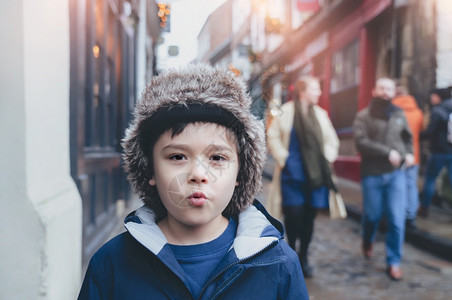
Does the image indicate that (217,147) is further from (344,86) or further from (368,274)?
(344,86)

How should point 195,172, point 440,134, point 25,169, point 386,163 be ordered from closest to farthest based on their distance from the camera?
point 195,172 → point 25,169 → point 386,163 → point 440,134

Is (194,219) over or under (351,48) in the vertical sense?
under

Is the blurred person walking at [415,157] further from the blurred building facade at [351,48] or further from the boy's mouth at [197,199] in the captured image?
the boy's mouth at [197,199]

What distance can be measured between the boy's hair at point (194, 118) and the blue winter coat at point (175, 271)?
17 cm

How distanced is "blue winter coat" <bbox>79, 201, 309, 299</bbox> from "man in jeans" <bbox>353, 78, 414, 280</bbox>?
3268mm

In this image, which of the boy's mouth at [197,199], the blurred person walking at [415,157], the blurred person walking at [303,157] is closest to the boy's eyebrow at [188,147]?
the boy's mouth at [197,199]

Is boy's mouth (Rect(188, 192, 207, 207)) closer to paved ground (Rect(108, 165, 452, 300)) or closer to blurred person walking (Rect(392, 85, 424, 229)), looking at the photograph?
paved ground (Rect(108, 165, 452, 300))

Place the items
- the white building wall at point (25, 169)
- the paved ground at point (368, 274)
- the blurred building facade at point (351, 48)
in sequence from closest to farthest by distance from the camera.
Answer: the white building wall at point (25, 169) < the paved ground at point (368, 274) < the blurred building facade at point (351, 48)

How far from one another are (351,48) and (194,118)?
42.3 ft

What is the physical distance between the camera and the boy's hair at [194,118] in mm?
1382

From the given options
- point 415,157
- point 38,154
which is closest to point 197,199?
point 38,154

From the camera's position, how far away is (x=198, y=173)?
1.28 meters

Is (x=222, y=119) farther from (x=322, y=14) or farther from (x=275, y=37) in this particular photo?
(x=275, y=37)

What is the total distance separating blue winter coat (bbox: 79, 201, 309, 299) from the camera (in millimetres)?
1337
